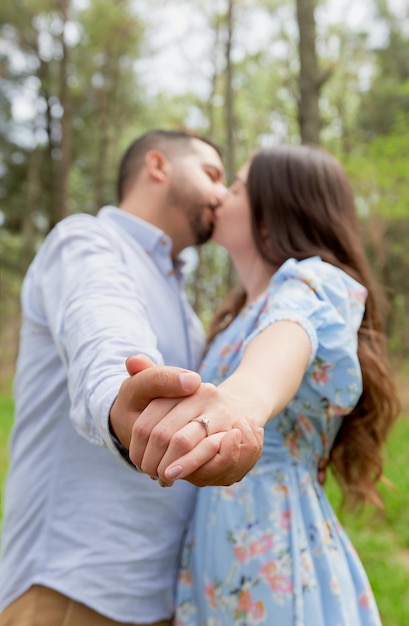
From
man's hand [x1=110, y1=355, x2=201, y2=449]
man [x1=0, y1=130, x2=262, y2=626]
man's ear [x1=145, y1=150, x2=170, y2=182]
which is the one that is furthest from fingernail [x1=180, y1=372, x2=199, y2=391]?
man's ear [x1=145, y1=150, x2=170, y2=182]

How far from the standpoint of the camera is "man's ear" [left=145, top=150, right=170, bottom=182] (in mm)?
2219

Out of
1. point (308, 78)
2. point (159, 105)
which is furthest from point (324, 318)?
point (159, 105)

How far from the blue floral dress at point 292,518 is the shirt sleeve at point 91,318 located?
0.28m

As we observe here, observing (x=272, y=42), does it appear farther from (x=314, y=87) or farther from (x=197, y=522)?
(x=197, y=522)

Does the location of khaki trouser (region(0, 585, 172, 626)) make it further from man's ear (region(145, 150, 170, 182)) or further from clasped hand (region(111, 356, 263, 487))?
man's ear (region(145, 150, 170, 182))

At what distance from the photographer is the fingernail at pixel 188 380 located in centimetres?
85

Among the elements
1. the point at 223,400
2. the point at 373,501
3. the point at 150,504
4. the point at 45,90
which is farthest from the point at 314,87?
the point at 45,90

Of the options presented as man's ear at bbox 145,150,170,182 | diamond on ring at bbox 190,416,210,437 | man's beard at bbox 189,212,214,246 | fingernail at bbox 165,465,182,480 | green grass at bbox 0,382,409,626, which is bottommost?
green grass at bbox 0,382,409,626

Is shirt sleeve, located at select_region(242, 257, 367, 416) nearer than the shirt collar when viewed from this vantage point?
Yes

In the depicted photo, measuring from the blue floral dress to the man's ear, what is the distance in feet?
2.51

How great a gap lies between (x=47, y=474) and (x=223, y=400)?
0.84 m

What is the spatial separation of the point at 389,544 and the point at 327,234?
2.97 metres

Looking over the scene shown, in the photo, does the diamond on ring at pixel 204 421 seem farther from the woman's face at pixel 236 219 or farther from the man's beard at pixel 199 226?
the man's beard at pixel 199 226

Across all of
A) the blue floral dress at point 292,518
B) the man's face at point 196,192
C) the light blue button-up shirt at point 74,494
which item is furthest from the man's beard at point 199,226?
the blue floral dress at point 292,518
